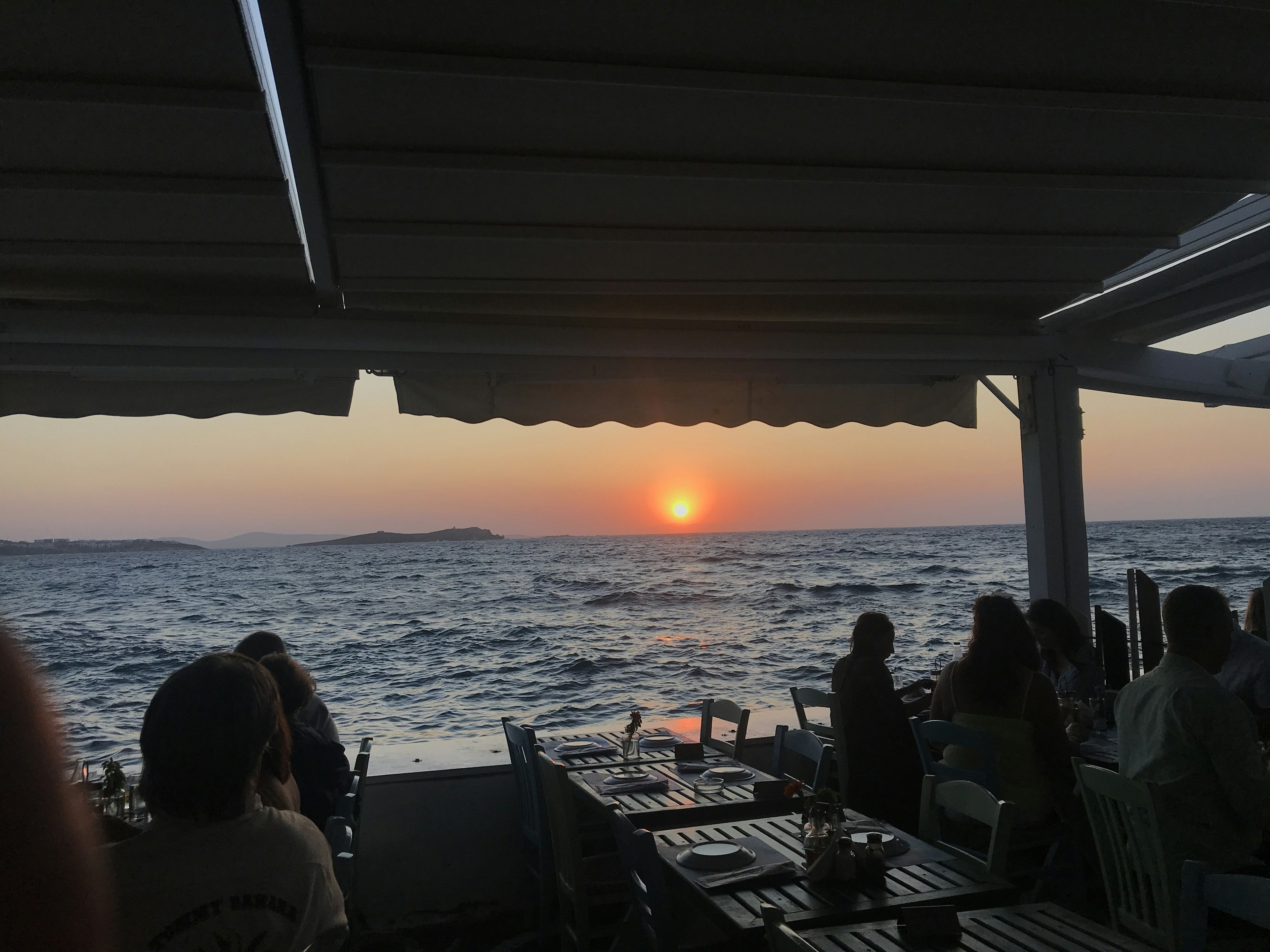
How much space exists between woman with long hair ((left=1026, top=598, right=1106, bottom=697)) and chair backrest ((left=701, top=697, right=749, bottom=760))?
1.33 meters

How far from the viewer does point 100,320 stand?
3.49 m

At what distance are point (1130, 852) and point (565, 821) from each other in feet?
5.34

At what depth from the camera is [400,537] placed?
2440 inches

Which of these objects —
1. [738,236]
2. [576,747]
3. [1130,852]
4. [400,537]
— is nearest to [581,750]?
[576,747]

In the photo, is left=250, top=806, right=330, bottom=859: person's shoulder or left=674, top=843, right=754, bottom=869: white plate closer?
left=250, top=806, right=330, bottom=859: person's shoulder

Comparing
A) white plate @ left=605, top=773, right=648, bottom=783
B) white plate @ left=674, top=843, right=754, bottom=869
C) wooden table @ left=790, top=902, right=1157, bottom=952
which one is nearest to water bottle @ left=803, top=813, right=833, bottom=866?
white plate @ left=674, top=843, right=754, bottom=869

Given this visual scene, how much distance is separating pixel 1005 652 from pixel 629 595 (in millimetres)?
28818

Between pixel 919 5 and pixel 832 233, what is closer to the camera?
pixel 919 5

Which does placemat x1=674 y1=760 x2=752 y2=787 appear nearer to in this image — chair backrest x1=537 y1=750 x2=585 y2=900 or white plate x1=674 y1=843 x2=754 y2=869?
chair backrest x1=537 y1=750 x2=585 y2=900

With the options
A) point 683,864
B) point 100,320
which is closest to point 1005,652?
point 683,864

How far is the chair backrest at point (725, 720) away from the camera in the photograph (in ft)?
13.6

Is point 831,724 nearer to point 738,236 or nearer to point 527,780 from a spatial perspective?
point 527,780

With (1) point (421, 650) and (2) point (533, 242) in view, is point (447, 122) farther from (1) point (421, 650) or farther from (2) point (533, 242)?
(1) point (421, 650)

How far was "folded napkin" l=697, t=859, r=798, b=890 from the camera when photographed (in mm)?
2193
